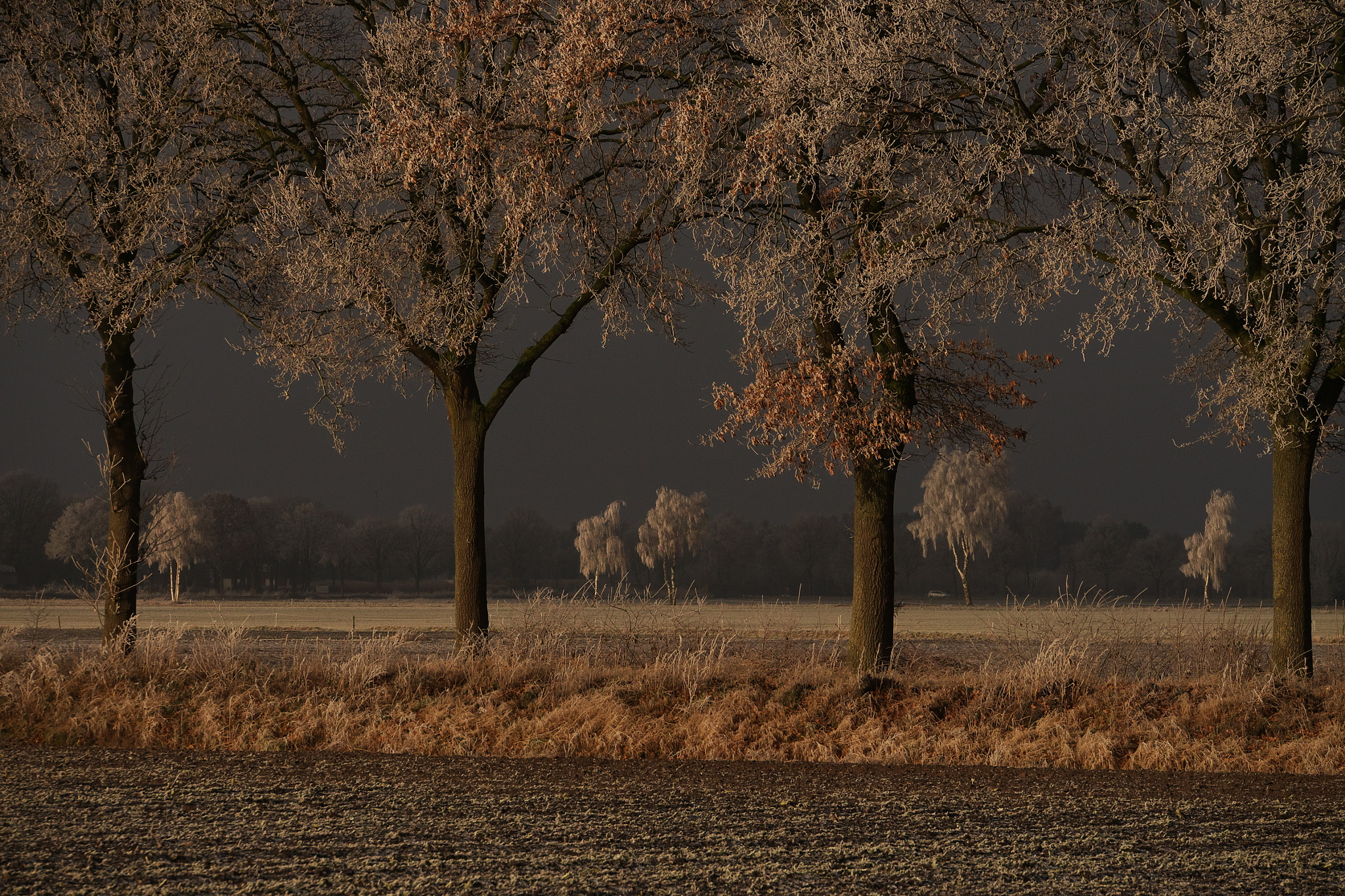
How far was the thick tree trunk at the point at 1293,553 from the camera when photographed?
11.4 m

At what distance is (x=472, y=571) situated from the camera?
1292 centimetres

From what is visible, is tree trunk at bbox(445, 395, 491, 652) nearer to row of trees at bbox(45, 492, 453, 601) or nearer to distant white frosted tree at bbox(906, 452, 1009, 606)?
distant white frosted tree at bbox(906, 452, 1009, 606)

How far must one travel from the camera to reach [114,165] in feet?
42.9

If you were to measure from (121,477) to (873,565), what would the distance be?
8802mm

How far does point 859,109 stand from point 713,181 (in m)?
1.98

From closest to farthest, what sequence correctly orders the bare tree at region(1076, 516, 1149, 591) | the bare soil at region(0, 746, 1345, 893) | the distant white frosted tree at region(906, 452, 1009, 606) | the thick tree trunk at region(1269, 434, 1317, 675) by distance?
the bare soil at region(0, 746, 1345, 893)
the thick tree trunk at region(1269, 434, 1317, 675)
the distant white frosted tree at region(906, 452, 1009, 606)
the bare tree at region(1076, 516, 1149, 591)

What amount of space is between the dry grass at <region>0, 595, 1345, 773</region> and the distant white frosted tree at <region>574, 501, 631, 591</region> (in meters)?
67.3

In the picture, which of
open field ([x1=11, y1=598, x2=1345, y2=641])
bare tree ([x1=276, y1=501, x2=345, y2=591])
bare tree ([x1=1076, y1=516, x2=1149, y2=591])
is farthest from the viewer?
bare tree ([x1=1076, y1=516, x2=1149, y2=591])

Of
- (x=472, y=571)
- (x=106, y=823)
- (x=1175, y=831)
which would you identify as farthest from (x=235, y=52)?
(x=1175, y=831)

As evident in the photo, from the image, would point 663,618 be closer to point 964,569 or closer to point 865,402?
point 865,402

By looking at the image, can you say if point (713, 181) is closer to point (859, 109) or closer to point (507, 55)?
point (859, 109)

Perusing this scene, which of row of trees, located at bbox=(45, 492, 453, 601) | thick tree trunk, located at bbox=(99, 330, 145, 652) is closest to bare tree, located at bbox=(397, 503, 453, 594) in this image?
row of trees, located at bbox=(45, 492, 453, 601)

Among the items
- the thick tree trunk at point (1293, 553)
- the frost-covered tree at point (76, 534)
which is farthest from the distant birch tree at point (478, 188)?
the frost-covered tree at point (76, 534)

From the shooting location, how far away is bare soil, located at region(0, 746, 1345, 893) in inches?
213
